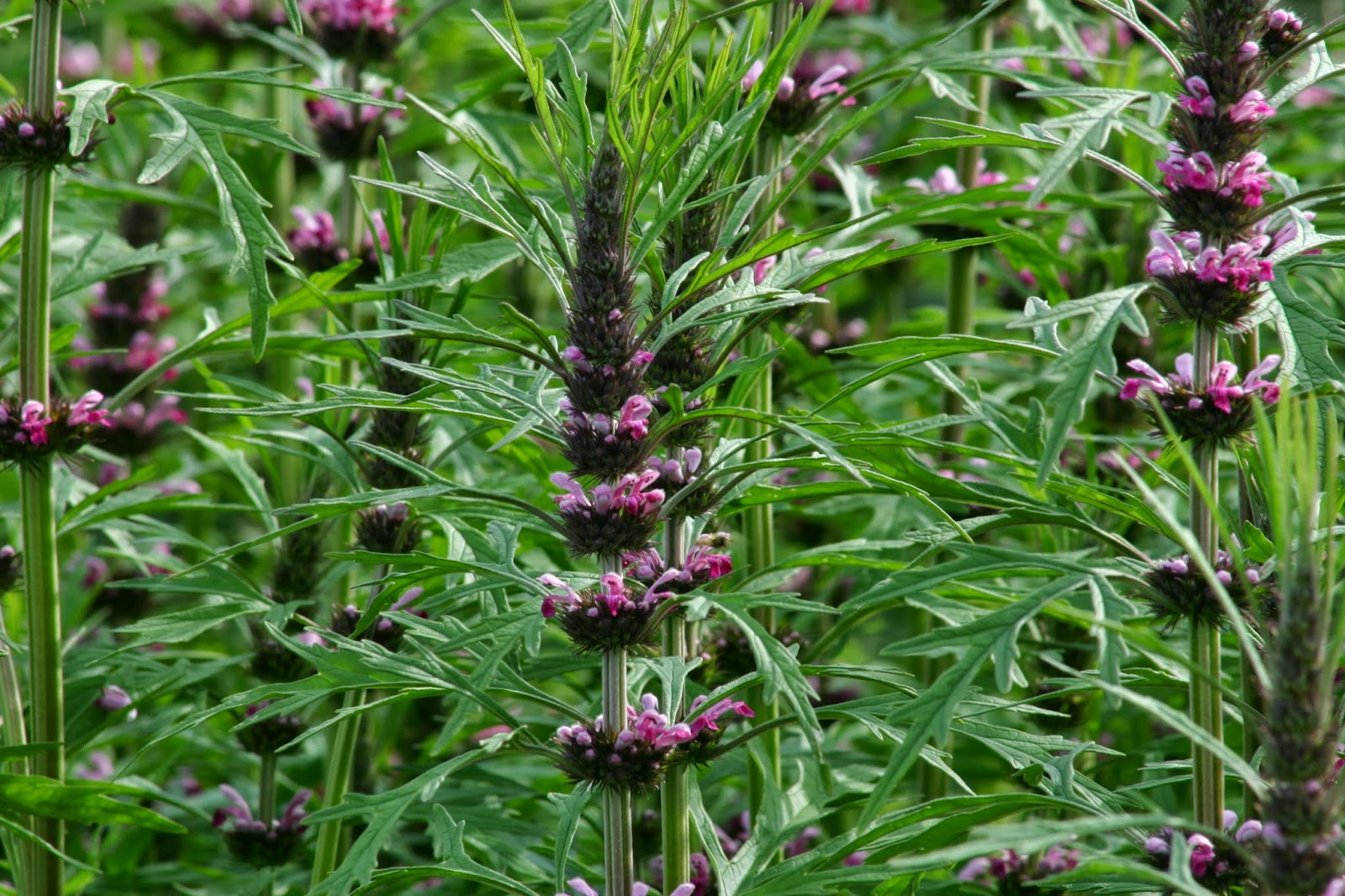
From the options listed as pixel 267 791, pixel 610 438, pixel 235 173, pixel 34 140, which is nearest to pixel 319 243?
pixel 34 140

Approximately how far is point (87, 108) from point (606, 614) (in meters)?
1.13

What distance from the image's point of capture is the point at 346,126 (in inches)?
133

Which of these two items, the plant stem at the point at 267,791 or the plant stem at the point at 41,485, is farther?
the plant stem at the point at 267,791

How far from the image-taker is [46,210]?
2357 millimetres

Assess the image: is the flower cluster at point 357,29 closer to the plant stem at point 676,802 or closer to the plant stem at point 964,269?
the plant stem at point 964,269

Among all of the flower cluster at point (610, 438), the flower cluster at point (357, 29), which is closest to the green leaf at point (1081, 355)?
the flower cluster at point (610, 438)

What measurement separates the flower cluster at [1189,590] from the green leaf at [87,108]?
1613mm

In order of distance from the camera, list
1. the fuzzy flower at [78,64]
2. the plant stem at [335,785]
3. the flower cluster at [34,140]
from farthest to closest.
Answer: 1. the fuzzy flower at [78,64]
2. the plant stem at [335,785]
3. the flower cluster at [34,140]

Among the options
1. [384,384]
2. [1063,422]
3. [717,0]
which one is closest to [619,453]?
[1063,422]

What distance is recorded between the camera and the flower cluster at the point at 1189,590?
1.82 metres

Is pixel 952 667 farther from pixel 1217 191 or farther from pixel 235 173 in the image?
pixel 235 173

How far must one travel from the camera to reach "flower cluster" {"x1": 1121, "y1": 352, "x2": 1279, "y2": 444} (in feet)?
6.00

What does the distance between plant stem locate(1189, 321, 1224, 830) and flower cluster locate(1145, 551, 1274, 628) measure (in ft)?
0.09

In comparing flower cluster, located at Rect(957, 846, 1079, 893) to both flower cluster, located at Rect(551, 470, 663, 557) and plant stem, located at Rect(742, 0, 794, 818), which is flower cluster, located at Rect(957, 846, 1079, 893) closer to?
plant stem, located at Rect(742, 0, 794, 818)
